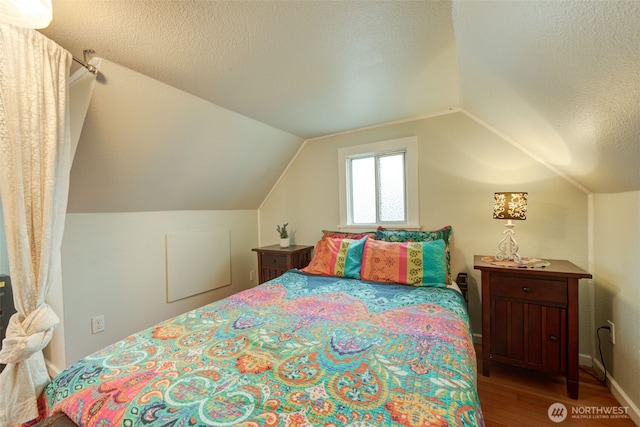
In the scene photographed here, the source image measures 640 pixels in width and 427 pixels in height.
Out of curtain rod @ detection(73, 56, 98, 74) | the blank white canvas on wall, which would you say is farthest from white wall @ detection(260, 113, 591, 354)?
curtain rod @ detection(73, 56, 98, 74)

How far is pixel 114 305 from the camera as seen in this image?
220 cm

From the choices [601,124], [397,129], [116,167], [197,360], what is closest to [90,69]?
[116,167]

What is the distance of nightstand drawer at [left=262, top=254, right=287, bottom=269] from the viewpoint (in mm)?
2857

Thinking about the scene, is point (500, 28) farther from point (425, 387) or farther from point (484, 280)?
point (484, 280)

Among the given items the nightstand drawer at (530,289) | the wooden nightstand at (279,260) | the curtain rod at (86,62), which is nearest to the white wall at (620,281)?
the nightstand drawer at (530,289)

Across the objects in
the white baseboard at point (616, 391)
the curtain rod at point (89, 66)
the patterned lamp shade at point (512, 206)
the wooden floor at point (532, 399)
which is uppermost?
the curtain rod at point (89, 66)

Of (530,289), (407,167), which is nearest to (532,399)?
(530,289)

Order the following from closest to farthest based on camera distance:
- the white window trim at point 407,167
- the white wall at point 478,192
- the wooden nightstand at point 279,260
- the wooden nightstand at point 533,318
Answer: the wooden nightstand at point 533,318, the white wall at point 478,192, the white window trim at point 407,167, the wooden nightstand at point 279,260

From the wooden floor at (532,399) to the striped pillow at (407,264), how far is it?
72cm

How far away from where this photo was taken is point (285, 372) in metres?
0.94

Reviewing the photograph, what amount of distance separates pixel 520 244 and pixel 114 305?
3398 millimetres

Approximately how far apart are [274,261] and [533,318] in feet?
7.39

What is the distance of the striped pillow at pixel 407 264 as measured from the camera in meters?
1.95

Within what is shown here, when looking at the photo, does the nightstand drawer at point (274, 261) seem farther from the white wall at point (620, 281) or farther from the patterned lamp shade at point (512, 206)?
the white wall at point (620, 281)
